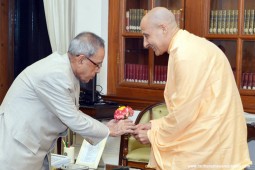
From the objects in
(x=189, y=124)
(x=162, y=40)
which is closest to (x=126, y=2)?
(x=162, y=40)

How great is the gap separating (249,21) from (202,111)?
176 cm

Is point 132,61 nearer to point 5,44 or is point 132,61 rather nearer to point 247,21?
point 247,21

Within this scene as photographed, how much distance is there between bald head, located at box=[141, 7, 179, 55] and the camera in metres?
2.37

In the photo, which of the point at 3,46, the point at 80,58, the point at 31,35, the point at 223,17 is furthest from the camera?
the point at 31,35

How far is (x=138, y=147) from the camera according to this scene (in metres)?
3.85

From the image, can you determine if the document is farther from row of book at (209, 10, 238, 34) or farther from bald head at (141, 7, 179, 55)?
row of book at (209, 10, 238, 34)

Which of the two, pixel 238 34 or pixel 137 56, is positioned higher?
pixel 238 34

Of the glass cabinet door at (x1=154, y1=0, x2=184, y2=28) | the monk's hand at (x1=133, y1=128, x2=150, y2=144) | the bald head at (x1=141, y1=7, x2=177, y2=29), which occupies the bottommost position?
the monk's hand at (x1=133, y1=128, x2=150, y2=144)

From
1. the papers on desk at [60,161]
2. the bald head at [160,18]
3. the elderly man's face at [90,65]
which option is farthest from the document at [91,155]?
the bald head at [160,18]

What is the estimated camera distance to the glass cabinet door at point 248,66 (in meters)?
3.81

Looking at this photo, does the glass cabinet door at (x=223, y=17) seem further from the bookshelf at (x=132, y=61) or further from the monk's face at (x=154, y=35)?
the monk's face at (x=154, y=35)

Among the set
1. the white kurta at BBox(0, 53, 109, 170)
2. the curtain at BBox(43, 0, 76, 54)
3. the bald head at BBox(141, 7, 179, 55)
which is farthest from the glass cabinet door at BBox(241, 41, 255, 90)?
the white kurta at BBox(0, 53, 109, 170)

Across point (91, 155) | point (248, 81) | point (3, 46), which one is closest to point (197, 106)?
point (91, 155)

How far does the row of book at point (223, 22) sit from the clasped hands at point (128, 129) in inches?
64.5
